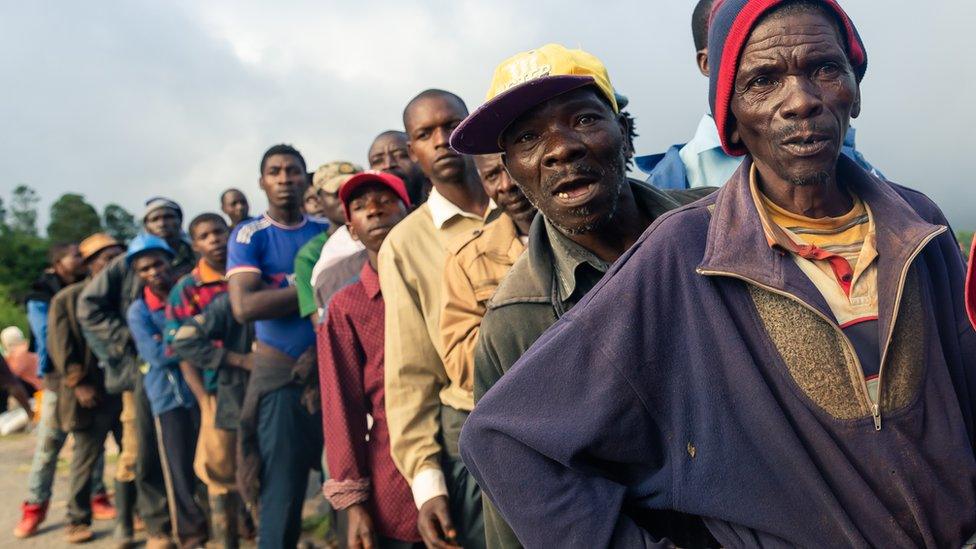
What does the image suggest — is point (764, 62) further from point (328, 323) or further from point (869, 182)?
point (328, 323)

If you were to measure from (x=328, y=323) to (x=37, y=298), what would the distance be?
548cm

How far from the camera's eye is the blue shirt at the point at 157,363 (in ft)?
19.0

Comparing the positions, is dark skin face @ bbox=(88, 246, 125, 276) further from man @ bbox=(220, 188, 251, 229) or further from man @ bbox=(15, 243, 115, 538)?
man @ bbox=(220, 188, 251, 229)

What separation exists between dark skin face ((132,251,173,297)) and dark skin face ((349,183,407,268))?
2.73 meters

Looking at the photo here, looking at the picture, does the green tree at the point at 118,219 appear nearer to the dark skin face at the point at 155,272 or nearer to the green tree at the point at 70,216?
the green tree at the point at 70,216

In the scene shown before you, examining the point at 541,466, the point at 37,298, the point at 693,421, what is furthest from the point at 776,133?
the point at 37,298

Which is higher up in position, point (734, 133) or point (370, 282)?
point (734, 133)

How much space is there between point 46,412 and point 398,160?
424cm

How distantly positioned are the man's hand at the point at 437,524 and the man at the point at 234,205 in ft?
19.4

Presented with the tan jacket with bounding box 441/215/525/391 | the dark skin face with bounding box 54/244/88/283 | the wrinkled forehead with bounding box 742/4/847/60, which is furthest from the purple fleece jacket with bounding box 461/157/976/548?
the dark skin face with bounding box 54/244/88/283

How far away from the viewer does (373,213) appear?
3752 millimetres

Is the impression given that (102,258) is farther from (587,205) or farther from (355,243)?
(587,205)

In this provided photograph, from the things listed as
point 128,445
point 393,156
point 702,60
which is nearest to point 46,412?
point 128,445

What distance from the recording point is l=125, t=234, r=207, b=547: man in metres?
5.74
